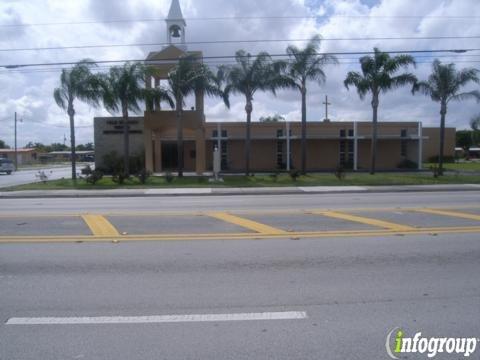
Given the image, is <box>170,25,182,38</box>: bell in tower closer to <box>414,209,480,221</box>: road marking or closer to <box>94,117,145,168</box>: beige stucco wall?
<box>94,117,145,168</box>: beige stucco wall

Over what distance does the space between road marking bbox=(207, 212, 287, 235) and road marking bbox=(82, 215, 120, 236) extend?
8.95ft

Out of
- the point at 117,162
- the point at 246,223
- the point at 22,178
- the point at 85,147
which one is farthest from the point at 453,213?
the point at 85,147

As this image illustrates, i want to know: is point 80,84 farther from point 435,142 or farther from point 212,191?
point 435,142

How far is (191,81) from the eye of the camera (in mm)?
28656

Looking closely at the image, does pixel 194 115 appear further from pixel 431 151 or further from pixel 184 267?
pixel 431 151

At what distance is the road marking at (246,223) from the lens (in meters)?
9.26

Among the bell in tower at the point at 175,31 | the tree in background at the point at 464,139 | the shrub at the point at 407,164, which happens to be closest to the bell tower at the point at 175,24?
the bell in tower at the point at 175,31

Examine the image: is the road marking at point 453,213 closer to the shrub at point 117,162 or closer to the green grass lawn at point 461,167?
the shrub at point 117,162

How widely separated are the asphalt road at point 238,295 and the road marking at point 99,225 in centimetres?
112

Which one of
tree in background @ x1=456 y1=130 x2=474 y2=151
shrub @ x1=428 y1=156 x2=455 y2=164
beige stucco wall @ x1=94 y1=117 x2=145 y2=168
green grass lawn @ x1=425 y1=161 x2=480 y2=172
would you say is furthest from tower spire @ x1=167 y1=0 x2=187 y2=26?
tree in background @ x1=456 y1=130 x2=474 y2=151

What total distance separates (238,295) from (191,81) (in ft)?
81.5

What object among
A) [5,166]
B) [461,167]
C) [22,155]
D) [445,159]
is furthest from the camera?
[22,155]

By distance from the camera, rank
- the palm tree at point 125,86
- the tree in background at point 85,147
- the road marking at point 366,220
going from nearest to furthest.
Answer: the road marking at point 366,220, the palm tree at point 125,86, the tree in background at point 85,147

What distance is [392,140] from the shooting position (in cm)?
4225
